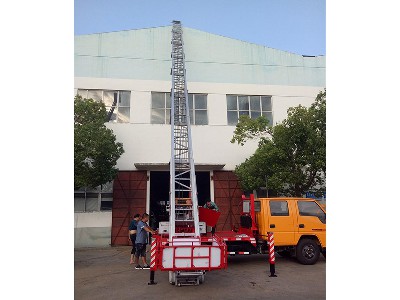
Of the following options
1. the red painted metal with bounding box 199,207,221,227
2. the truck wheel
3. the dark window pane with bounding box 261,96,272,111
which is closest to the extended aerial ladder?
the red painted metal with bounding box 199,207,221,227

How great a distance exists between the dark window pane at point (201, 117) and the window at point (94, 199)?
5.27m

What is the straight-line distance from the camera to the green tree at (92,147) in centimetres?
1241

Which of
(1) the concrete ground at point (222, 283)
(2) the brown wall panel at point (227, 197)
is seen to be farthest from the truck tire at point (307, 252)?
(2) the brown wall panel at point (227, 197)

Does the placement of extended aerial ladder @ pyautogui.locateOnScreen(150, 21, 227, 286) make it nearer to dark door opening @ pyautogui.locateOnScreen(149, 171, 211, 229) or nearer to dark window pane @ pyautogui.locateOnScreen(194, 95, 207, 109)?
dark window pane @ pyautogui.locateOnScreen(194, 95, 207, 109)

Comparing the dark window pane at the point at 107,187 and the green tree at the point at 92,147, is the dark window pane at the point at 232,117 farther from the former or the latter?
the dark window pane at the point at 107,187

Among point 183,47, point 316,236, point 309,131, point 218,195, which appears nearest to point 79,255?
point 218,195

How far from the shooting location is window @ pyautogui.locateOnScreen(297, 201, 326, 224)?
971 centimetres

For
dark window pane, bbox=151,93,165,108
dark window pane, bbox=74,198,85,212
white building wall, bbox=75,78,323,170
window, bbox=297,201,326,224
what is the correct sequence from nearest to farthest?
window, bbox=297,201,326,224 → dark window pane, bbox=74,198,85,212 → white building wall, bbox=75,78,323,170 → dark window pane, bbox=151,93,165,108

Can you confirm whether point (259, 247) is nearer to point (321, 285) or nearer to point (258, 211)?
point (258, 211)

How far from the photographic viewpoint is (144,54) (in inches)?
677

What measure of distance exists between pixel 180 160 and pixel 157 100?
581 cm

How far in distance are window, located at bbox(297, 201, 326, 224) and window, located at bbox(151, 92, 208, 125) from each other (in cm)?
800

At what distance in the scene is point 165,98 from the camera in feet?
54.9

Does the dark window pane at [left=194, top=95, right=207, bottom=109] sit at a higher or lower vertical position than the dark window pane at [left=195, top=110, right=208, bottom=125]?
higher
